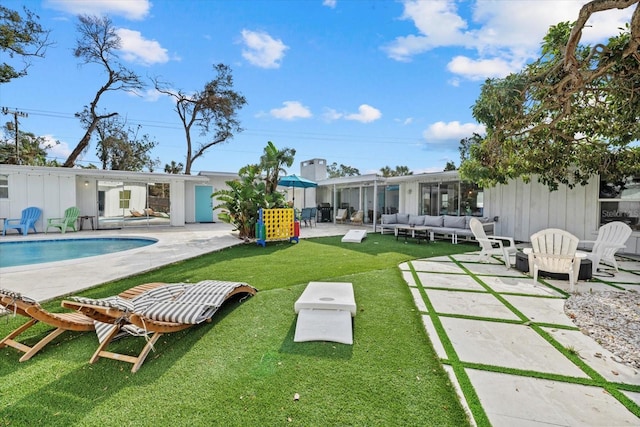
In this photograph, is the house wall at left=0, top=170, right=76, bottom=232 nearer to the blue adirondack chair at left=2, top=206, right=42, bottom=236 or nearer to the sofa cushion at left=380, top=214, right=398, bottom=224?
the blue adirondack chair at left=2, top=206, right=42, bottom=236

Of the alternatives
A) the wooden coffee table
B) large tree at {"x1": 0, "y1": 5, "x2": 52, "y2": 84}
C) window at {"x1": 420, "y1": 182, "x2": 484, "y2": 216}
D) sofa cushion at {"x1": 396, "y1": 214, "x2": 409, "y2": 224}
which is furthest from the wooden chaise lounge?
window at {"x1": 420, "y1": 182, "x2": 484, "y2": 216}

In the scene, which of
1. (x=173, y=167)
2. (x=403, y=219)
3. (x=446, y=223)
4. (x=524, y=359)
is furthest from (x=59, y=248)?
(x=173, y=167)

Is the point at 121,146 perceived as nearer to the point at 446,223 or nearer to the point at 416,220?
the point at 416,220

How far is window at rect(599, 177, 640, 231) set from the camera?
325 inches

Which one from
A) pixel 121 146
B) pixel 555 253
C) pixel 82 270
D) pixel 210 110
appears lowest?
pixel 82 270

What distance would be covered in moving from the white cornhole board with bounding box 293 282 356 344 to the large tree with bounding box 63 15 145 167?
2355 centimetres

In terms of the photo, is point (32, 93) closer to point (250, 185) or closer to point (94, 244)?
point (94, 244)

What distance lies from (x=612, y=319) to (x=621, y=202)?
6.73 metres

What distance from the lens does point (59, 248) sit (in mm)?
9773

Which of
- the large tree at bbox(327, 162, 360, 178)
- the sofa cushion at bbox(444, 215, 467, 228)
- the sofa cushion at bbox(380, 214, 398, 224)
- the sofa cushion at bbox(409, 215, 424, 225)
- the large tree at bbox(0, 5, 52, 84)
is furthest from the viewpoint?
the large tree at bbox(327, 162, 360, 178)

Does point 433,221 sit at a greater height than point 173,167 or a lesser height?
lesser

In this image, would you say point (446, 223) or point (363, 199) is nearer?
point (446, 223)

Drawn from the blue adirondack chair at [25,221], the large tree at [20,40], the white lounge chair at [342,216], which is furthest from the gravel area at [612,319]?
the blue adirondack chair at [25,221]

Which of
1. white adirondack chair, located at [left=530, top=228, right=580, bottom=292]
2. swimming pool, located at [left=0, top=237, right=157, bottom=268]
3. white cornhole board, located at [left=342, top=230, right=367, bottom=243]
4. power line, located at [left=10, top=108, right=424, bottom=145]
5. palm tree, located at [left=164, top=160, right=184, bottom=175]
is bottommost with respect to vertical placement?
swimming pool, located at [left=0, top=237, right=157, bottom=268]
